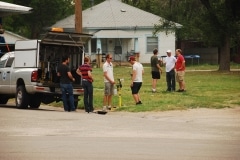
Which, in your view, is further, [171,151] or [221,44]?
[221,44]

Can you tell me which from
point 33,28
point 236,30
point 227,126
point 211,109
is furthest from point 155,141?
point 33,28

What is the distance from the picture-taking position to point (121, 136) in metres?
13.8

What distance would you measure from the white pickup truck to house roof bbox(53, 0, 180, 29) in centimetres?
3616

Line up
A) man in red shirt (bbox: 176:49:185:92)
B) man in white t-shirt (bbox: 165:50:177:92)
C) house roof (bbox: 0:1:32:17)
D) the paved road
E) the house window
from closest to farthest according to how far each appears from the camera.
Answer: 1. the paved road
2. man in red shirt (bbox: 176:49:185:92)
3. man in white t-shirt (bbox: 165:50:177:92)
4. house roof (bbox: 0:1:32:17)
5. the house window

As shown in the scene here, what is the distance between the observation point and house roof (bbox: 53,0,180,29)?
197ft

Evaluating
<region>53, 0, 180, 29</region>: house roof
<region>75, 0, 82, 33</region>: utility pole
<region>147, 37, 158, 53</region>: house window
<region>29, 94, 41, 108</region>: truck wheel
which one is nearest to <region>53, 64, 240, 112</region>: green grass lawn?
<region>29, 94, 41, 108</region>: truck wheel

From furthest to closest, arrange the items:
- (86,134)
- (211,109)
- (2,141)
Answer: (211,109) < (86,134) < (2,141)

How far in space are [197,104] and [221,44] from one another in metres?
23.7

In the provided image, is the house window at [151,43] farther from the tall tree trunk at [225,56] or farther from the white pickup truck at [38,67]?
the white pickup truck at [38,67]

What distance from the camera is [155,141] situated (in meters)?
13.1

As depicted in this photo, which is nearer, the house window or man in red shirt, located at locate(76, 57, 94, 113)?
man in red shirt, located at locate(76, 57, 94, 113)

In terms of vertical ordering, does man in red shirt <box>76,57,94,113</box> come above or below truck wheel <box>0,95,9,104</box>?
above

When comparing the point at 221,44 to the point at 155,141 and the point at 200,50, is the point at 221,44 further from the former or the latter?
the point at 155,141

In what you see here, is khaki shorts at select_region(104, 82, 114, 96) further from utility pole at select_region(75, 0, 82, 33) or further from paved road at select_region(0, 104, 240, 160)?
utility pole at select_region(75, 0, 82, 33)
